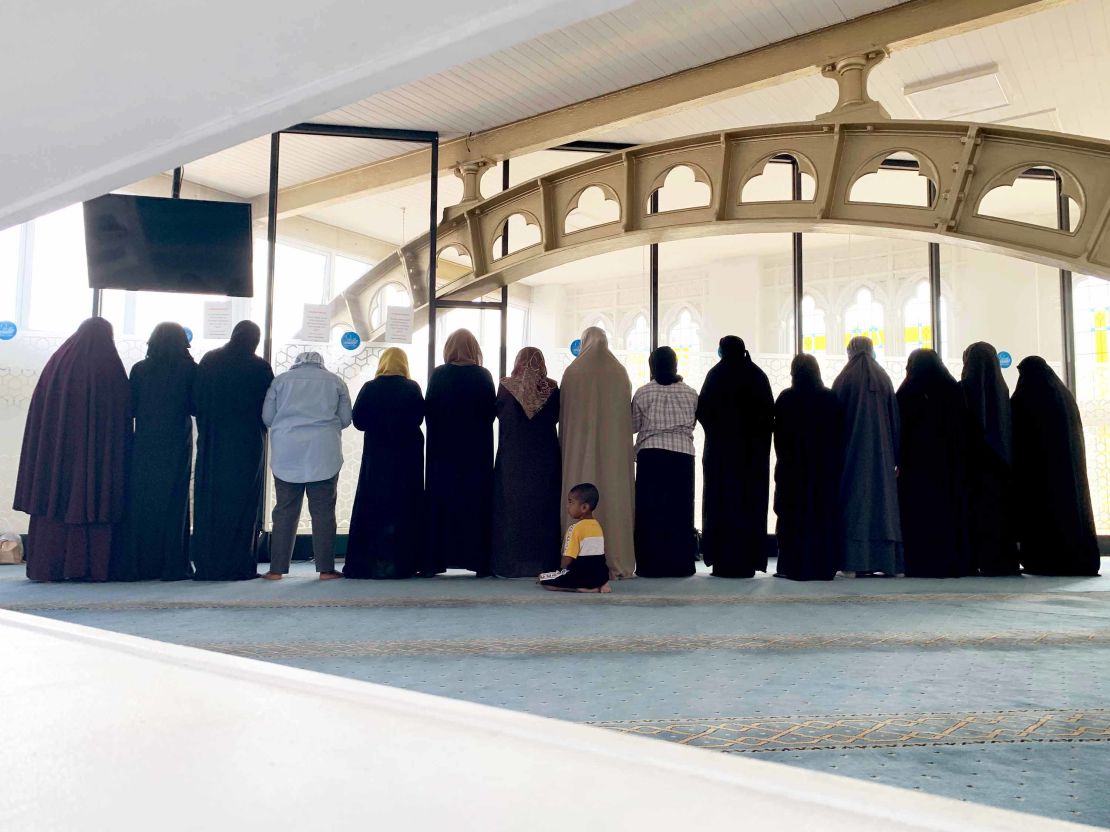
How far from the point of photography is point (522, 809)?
549 mm

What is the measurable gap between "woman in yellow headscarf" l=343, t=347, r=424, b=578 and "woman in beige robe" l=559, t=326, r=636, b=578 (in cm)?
93

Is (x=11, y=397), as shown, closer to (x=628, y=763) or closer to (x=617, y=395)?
(x=617, y=395)

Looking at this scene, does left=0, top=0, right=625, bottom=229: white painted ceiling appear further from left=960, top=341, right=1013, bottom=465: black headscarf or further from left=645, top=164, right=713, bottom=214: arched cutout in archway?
left=645, top=164, right=713, bottom=214: arched cutout in archway

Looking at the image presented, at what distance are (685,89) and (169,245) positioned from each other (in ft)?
13.4

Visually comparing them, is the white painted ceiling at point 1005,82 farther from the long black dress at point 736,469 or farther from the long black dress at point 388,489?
the long black dress at point 388,489

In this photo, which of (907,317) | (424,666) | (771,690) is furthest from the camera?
(907,317)

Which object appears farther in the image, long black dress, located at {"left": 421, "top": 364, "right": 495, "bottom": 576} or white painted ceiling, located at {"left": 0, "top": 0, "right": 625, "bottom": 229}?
long black dress, located at {"left": 421, "top": 364, "right": 495, "bottom": 576}

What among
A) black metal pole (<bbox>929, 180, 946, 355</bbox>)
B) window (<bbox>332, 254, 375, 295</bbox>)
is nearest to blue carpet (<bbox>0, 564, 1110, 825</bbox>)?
window (<bbox>332, 254, 375, 295</bbox>)

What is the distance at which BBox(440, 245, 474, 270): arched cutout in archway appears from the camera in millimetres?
7418

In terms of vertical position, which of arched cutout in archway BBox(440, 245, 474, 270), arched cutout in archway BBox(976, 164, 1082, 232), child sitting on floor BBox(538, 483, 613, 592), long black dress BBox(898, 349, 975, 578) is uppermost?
arched cutout in archway BBox(976, 164, 1082, 232)

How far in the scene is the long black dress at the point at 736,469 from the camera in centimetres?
548

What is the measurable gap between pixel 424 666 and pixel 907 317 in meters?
6.84

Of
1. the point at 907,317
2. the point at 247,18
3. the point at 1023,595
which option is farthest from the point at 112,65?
the point at 907,317

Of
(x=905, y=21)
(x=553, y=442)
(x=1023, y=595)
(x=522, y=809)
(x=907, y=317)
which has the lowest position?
(x=1023, y=595)
